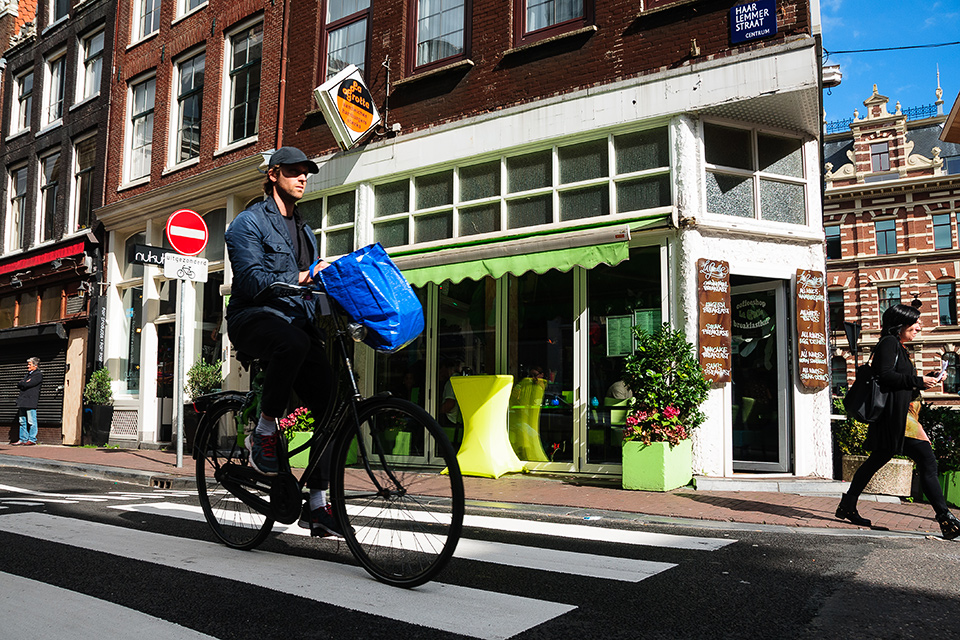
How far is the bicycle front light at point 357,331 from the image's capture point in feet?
11.5

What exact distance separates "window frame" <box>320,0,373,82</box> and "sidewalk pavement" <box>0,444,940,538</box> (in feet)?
23.3

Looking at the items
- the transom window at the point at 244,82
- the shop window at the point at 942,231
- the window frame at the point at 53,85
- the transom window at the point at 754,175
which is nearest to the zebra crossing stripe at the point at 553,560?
the transom window at the point at 754,175

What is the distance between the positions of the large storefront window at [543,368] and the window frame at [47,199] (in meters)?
14.8

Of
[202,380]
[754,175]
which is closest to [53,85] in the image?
[202,380]

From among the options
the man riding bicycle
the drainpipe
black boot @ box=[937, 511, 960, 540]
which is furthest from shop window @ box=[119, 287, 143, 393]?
black boot @ box=[937, 511, 960, 540]

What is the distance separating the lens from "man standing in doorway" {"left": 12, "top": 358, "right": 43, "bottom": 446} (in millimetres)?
16844

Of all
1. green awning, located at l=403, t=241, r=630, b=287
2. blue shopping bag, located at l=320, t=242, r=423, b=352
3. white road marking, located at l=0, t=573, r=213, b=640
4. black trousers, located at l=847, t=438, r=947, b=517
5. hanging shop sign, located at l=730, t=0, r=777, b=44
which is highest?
hanging shop sign, located at l=730, t=0, r=777, b=44

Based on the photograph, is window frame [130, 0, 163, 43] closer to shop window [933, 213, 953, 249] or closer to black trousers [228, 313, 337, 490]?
black trousers [228, 313, 337, 490]

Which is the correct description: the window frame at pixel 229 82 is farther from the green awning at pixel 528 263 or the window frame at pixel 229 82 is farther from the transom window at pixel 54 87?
the transom window at pixel 54 87

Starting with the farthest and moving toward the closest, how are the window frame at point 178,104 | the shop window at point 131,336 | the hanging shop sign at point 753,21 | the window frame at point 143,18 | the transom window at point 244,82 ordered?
the window frame at point 143,18 → the shop window at point 131,336 → the window frame at point 178,104 → the transom window at point 244,82 → the hanging shop sign at point 753,21

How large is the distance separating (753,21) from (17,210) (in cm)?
2031

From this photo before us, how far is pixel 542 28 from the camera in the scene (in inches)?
426

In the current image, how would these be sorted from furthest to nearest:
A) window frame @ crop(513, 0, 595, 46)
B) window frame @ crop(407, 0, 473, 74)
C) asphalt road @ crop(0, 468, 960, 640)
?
1. window frame @ crop(407, 0, 473, 74)
2. window frame @ crop(513, 0, 595, 46)
3. asphalt road @ crop(0, 468, 960, 640)

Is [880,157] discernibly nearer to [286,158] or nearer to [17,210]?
[17,210]
